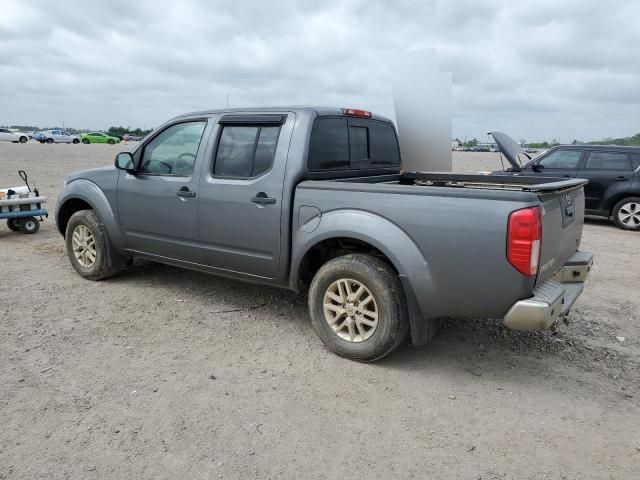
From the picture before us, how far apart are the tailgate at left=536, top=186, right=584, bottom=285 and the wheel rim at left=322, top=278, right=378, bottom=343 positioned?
45.6 inches

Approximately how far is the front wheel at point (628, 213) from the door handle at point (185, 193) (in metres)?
8.82

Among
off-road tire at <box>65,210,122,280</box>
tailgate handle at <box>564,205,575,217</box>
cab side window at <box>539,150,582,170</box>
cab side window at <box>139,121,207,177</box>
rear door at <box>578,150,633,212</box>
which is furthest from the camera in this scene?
cab side window at <box>539,150,582,170</box>

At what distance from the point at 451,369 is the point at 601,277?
352 centimetres

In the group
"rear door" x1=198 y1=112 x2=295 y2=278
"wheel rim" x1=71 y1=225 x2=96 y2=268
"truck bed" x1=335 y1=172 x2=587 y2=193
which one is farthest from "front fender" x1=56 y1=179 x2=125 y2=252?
"truck bed" x1=335 y1=172 x2=587 y2=193

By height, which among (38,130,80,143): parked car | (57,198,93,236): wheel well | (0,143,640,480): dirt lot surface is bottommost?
(0,143,640,480): dirt lot surface

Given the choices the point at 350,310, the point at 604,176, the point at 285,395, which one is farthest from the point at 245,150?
the point at 604,176

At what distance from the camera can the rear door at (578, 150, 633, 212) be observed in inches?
400

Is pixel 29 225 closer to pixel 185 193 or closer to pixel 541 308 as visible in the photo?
pixel 185 193

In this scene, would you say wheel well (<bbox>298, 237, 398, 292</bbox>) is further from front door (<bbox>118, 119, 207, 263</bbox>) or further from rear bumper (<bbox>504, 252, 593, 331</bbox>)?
front door (<bbox>118, 119, 207, 263</bbox>)

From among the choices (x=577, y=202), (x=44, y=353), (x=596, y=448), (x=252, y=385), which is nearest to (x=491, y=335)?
(x=577, y=202)

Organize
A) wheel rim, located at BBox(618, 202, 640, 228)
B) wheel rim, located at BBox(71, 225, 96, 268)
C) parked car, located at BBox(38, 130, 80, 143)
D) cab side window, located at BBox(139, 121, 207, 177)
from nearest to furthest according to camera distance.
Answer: cab side window, located at BBox(139, 121, 207, 177) < wheel rim, located at BBox(71, 225, 96, 268) < wheel rim, located at BBox(618, 202, 640, 228) < parked car, located at BBox(38, 130, 80, 143)

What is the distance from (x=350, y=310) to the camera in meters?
3.90

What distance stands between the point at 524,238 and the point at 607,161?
8698 mm

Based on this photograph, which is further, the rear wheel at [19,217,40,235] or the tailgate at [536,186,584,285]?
the rear wheel at [19,217,40,235]
